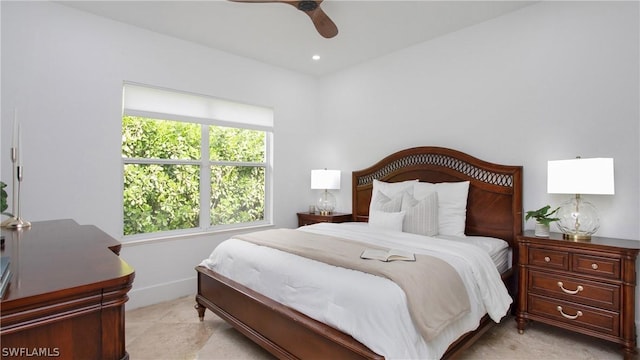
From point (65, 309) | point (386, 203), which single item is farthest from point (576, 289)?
point (65, 309)

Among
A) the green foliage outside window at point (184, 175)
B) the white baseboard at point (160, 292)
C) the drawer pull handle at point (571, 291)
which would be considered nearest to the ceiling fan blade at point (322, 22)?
the green foliage outside window at point (184, 175)

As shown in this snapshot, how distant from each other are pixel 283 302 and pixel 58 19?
321cm

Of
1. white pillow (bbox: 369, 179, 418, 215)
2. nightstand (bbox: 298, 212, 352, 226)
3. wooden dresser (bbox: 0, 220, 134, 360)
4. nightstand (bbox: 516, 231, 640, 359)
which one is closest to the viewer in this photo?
wooden dresser (bbox: 0, 220, 134, 360)

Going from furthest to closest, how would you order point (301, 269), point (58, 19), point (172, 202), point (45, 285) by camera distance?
point (172, 202) → point (58, 19) → point (301, 269) → point (45, 285)

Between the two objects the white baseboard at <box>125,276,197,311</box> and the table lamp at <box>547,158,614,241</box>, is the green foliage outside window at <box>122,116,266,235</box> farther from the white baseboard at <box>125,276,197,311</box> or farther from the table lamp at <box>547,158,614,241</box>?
the table lamp at <box>547,158,614,241</box>

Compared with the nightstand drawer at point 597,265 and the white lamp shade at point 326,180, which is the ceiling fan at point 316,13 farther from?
the nightstand drawer at point 597,265

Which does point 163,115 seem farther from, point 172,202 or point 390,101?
point 390,101

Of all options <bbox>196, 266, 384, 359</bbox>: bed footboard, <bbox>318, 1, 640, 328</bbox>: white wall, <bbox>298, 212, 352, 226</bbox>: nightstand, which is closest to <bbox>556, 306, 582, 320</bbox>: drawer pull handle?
<bbox>318, 1, 640, 328</bbox>: white wall

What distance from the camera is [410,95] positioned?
12.9 ft

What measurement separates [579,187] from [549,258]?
58cm

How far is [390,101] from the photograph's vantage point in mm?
4129

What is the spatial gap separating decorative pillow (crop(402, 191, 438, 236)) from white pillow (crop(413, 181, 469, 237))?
0.12 metres

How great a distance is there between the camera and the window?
3422mm

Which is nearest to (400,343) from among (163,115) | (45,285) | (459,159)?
(45,285)
